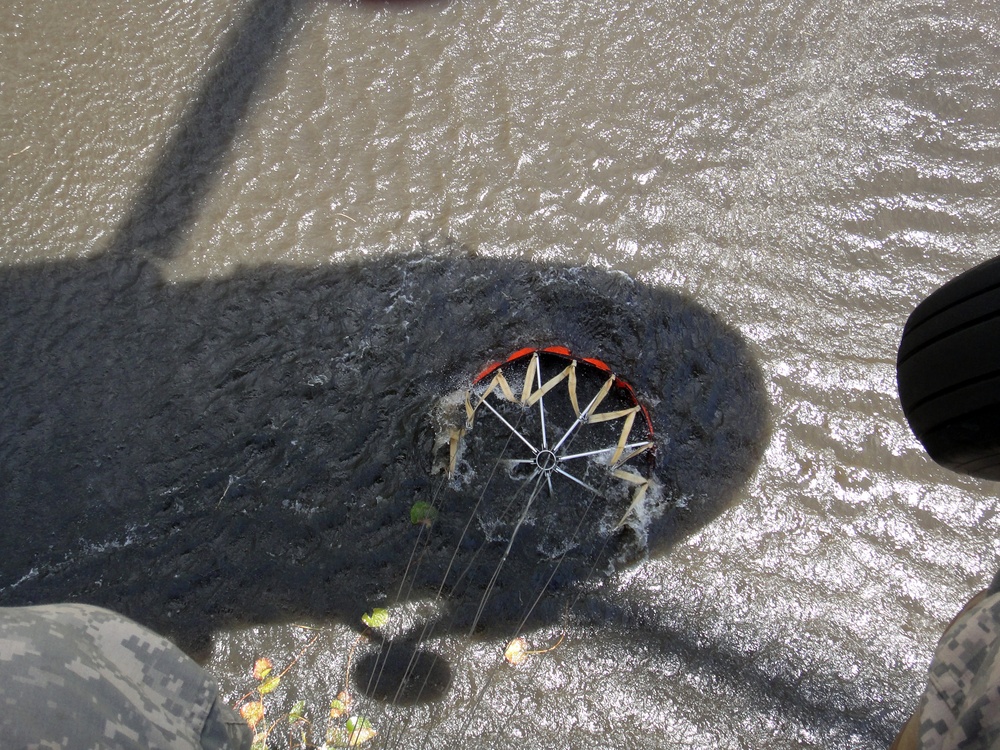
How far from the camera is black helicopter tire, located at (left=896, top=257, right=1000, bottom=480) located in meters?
2.32

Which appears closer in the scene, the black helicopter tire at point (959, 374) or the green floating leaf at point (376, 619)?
the black helicopter tire at point (959, 374)

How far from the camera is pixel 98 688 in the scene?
174 cm

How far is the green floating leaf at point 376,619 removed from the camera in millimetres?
3207

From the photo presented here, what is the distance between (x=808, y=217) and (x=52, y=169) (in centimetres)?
400

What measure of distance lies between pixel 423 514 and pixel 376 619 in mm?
493

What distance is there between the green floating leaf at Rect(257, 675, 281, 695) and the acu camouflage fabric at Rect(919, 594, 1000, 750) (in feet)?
8.24

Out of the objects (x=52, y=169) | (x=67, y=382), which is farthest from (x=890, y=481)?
(x=52, y=169)

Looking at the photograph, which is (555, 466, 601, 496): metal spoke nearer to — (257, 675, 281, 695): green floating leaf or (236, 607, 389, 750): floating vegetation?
(236, 607, 389, 750): floating vegetation

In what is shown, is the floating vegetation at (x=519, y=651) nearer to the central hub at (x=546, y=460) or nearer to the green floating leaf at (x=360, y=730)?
the green floating leaf at (x=360, y=730)

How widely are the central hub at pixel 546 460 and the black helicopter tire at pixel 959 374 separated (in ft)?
4.63

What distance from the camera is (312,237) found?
3764 millimetres

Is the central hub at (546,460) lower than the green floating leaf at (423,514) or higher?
higher

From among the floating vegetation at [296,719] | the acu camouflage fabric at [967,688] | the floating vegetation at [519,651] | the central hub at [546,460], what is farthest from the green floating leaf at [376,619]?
the acu camouflage fabric at [967,688]

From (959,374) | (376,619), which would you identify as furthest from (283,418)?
(959,374)
